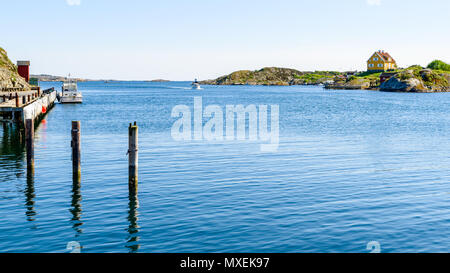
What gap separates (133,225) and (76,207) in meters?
3.31

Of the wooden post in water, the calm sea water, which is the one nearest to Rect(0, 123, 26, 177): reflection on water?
the calm sea water

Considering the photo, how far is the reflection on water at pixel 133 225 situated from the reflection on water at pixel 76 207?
1.64 meters

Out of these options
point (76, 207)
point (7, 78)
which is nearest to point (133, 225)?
point (76, 207)

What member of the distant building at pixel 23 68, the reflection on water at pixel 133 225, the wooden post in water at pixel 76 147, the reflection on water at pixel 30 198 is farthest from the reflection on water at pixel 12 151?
the distant building at pixel 23 68

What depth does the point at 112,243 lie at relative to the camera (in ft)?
48.0

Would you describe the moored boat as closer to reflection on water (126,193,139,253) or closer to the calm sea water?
the calm sea water

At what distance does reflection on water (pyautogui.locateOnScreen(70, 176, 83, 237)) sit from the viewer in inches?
630

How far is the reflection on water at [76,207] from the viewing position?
52.5ft

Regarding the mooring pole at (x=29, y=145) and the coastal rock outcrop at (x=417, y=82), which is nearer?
the mooring pole at (x=29, y=145)

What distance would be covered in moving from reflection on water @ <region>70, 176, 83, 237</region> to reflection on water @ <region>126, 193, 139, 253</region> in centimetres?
164

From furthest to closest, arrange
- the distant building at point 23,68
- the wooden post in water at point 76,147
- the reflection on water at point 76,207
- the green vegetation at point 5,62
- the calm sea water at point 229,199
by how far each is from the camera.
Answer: the distant building at point 23,68 < the green vegetation at point 5,62 < the wooden post in water at point 76,147 < the reflection on water at point 76,207 < the calm sea water at point 229,199

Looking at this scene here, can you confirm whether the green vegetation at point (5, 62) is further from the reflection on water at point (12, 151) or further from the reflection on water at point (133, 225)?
the reflection on water at point (133, 225)
